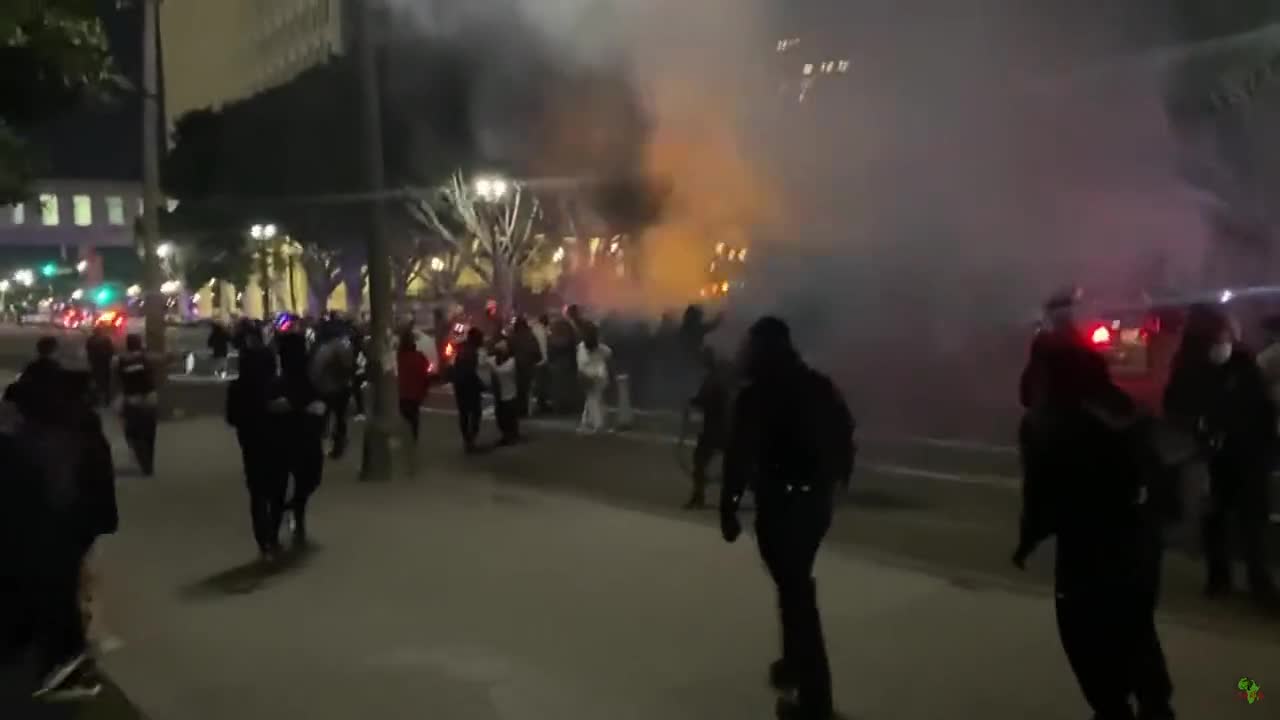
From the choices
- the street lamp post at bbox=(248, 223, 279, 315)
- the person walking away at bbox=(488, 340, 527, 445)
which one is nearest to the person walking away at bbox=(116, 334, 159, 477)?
the person walking away at bbox=(488, 340, 527, 445)

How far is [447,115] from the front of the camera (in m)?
37.4

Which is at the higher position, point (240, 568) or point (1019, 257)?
point (1019, 257)

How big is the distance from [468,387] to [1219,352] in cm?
857

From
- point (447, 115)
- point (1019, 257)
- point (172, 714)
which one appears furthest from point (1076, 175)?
point (172, 714)

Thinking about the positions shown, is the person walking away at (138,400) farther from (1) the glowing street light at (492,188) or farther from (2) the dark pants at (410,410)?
(1) the glowing street light at (492,188)

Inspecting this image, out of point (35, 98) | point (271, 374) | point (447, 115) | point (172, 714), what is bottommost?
point (172, 714)

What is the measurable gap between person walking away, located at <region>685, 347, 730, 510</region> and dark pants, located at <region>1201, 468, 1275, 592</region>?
12.3 ft

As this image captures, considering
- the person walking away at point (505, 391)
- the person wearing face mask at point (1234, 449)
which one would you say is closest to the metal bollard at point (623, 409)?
the person walking away at point (505, 391)

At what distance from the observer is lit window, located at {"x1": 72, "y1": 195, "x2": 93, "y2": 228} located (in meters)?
107

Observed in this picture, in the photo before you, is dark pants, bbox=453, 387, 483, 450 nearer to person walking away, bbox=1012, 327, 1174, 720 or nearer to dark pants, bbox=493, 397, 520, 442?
dark pants, bbox=493, 397, 520, 442

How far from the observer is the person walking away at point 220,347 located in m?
28.8

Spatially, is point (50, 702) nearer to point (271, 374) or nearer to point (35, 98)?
point (271, 374)

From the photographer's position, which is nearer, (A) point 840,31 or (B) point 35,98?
(B) point 35,98

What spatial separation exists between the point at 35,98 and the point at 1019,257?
21468mm
